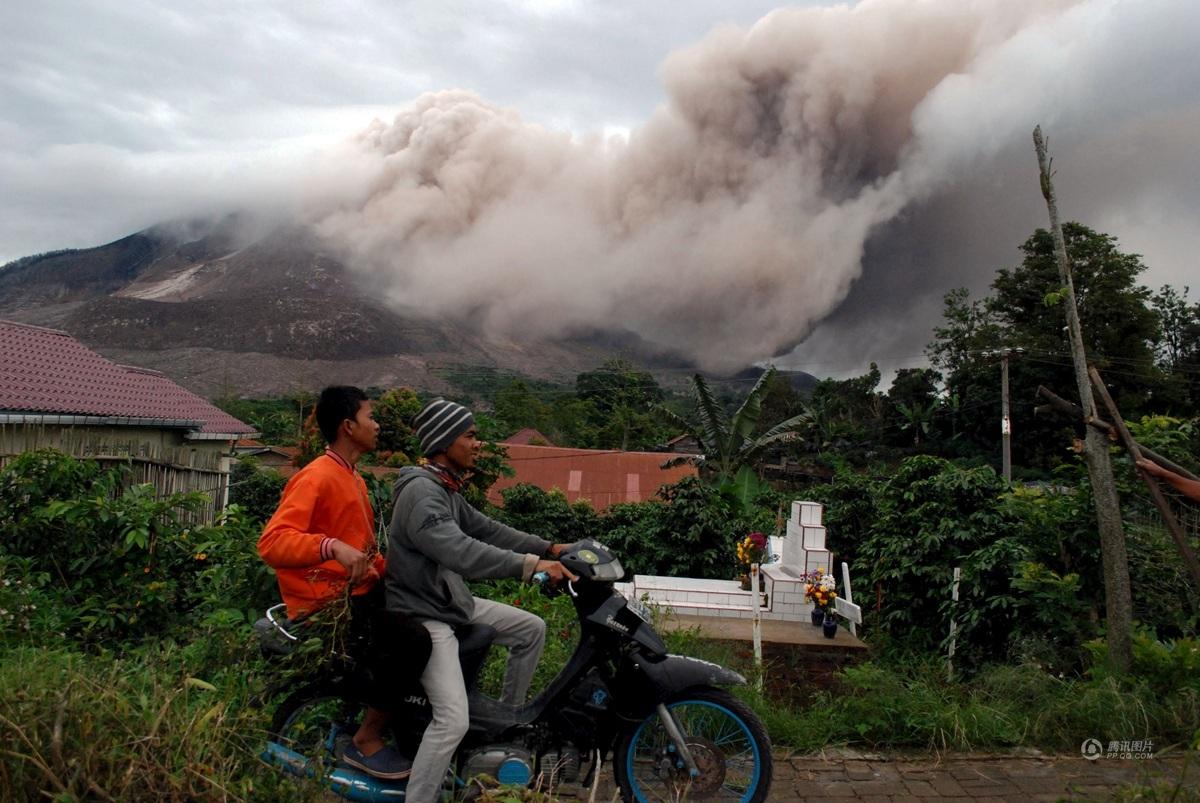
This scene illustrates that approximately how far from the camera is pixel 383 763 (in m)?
3.05

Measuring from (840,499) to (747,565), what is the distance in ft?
6.26

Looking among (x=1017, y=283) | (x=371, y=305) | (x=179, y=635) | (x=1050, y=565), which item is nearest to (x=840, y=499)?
(x=1050, y=565)

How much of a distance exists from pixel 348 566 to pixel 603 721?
1077 mm

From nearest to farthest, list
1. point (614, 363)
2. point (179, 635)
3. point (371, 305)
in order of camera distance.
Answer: point (179, 635) < point (614, 363) < point (371, 305)

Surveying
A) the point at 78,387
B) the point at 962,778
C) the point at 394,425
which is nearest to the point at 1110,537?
the point at 962,778

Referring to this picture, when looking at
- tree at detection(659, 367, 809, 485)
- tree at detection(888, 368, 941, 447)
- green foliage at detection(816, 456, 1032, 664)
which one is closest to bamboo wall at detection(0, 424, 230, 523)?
green foliage at detection(816, 456, 1032, 664)

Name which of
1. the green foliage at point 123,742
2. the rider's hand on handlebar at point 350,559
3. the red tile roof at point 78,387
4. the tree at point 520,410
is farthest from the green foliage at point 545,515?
the tree at point 520,410

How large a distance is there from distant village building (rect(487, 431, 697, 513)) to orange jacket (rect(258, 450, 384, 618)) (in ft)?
89.1

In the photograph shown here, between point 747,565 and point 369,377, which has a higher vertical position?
point 369,377

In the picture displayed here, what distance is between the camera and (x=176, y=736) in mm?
1979

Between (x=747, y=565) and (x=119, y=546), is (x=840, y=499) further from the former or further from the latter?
(x=119, y=546)

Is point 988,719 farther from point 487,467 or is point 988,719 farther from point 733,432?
point 733,432

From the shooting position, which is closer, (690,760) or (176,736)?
(176,736)

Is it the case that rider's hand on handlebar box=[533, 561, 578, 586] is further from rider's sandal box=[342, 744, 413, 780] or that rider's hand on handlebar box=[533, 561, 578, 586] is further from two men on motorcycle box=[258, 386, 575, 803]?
rider's sandal box=[342, 744, 413, 780]
